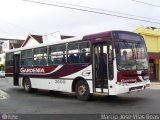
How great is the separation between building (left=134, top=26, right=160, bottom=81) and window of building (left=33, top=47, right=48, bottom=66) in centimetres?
1984

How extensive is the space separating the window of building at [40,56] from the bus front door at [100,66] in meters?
4.63

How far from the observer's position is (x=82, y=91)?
16047 mm

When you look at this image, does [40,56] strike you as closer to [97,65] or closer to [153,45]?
[97,65]

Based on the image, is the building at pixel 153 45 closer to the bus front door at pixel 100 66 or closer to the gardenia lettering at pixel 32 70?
the gardenia lettering at pixel 32 70

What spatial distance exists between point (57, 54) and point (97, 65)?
11.5 ft

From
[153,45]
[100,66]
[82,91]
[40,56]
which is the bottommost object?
[82,91]

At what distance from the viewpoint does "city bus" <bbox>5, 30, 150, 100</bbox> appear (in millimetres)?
14375

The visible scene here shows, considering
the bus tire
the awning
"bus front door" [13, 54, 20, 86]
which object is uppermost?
the awning

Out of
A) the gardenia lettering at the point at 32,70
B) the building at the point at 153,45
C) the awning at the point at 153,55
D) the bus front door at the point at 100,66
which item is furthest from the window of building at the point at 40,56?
the awning at the point at 153,55

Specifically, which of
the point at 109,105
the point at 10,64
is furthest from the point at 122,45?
the point at 10,64

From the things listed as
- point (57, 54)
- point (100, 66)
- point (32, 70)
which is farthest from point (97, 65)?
point (32, 70)

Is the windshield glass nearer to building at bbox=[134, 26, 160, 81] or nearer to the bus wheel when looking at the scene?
the bus wheel

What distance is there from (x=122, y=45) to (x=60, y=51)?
4.17 metres

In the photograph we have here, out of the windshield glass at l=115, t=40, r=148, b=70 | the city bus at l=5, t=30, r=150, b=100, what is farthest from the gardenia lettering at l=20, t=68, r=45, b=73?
the windshield glass at l=115, t=40, r=148, b=70
